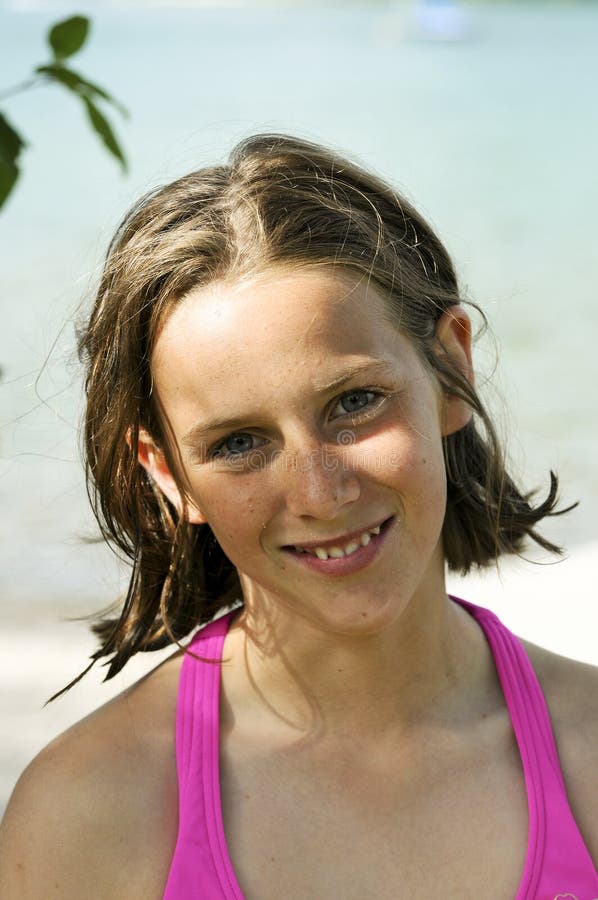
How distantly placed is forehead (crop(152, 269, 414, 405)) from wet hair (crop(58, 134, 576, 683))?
3 centimetres

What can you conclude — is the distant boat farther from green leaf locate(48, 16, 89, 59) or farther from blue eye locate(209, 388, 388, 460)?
green leaf locate(48, 16, 89, 59)

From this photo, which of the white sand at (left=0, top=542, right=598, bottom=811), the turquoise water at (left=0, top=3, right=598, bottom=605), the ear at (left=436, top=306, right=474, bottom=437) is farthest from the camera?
the turquoise water at (left=0, top=3, right=598, bottom=605)

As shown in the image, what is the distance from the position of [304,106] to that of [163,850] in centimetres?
1734

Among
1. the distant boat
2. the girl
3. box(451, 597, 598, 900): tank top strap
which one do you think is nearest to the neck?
the girl

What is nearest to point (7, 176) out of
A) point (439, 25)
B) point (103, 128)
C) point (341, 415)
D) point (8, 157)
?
point (8, 157)

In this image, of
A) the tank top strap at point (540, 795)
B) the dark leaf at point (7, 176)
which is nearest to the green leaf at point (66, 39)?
the dark leaf at point (7, 176)

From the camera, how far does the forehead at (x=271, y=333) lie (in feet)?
6.59

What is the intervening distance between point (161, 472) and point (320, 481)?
1.24 ft

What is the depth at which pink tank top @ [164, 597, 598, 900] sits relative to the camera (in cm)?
202

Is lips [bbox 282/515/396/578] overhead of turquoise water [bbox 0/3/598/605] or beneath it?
overhead

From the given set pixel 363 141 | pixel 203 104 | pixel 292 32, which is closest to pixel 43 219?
pixel 363 141

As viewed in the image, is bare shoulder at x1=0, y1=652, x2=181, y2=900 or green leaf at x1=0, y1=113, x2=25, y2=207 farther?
bare shoulder at x1=0, y1=652, x2=181, y2=900

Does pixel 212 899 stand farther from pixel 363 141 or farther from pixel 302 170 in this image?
pixel 363 141

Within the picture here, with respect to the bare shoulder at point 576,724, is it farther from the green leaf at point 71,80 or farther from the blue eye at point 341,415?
the green leaf at point 71,80
